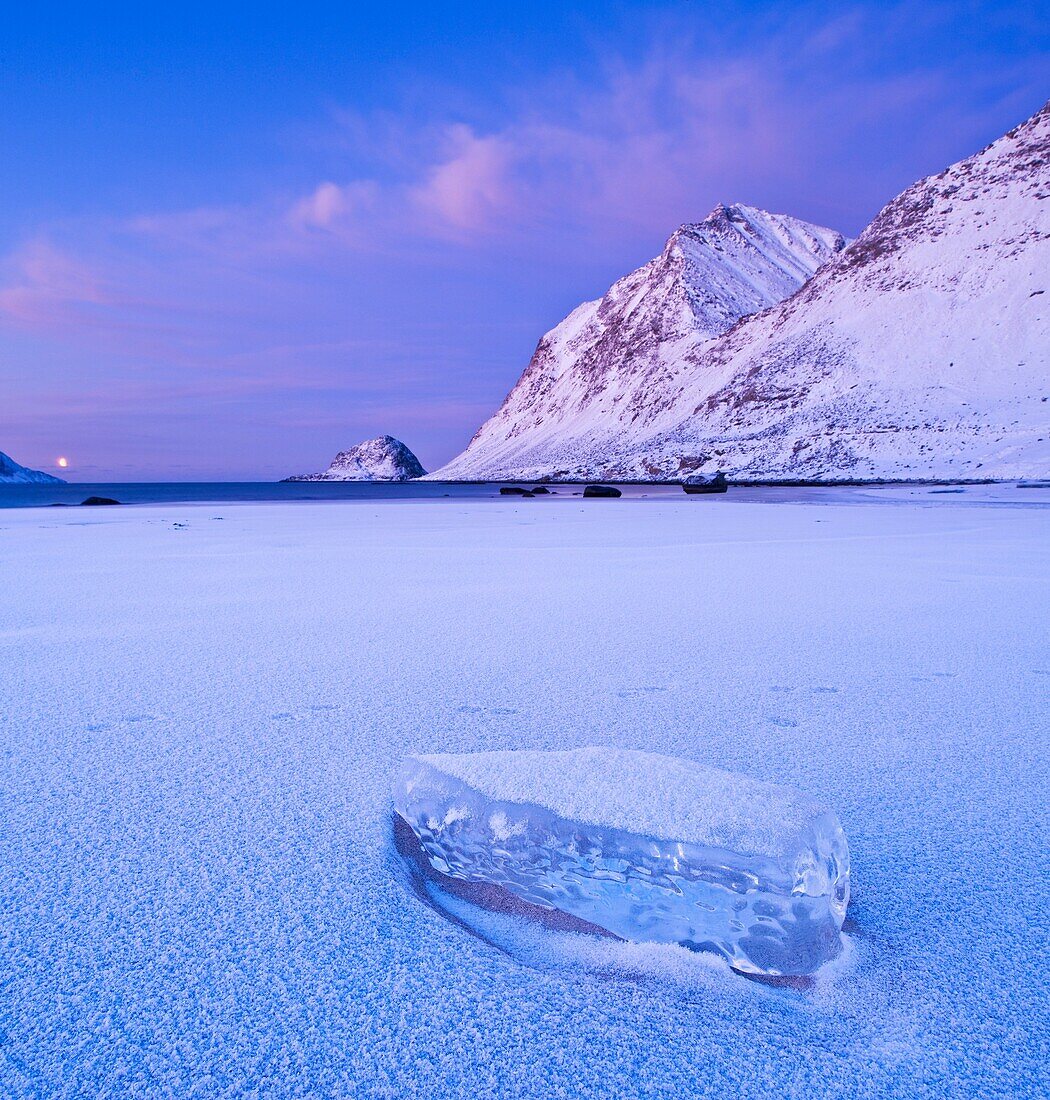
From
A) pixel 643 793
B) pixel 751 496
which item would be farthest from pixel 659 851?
pixel 751 496

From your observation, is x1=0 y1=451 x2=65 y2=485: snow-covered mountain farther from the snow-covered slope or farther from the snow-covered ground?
the snow-covered ground

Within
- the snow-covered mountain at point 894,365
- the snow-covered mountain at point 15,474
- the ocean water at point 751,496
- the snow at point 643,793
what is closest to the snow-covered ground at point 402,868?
the snow at point 643,793

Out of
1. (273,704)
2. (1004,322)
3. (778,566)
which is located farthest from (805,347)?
(273,704)

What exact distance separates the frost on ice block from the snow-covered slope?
3467 inches

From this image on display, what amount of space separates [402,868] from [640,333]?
360 feet

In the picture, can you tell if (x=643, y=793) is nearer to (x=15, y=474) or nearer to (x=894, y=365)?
(x=894, y=365)

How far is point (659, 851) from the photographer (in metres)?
1.04

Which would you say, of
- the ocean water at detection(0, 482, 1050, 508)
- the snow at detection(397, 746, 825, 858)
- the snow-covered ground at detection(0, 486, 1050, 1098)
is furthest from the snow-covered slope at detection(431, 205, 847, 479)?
the snow at detection(397, 746, 825, 858)

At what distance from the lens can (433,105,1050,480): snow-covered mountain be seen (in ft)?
155

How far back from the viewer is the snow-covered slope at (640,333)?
96.6m

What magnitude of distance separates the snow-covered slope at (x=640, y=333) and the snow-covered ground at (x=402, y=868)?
86.5 metres

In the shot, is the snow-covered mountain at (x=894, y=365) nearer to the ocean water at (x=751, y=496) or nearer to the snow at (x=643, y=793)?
the ocean water at (x=751, y=496)

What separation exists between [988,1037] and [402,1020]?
722 mm

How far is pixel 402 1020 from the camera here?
91cm
